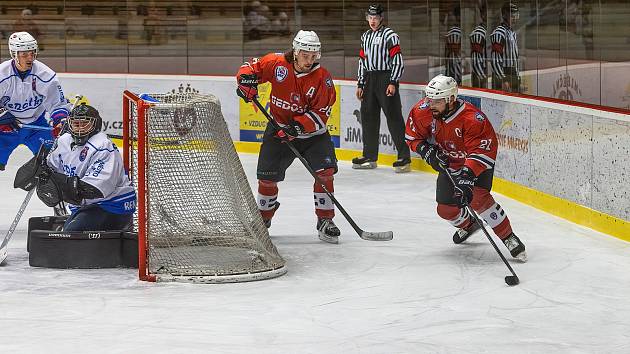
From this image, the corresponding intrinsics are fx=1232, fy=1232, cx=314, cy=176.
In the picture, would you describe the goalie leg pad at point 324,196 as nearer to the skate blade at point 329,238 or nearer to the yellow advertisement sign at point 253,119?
the skate blade at point 329,238

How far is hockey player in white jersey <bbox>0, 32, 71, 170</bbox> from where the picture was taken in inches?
270

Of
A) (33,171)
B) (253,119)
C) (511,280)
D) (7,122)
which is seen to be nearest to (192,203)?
(33,171)

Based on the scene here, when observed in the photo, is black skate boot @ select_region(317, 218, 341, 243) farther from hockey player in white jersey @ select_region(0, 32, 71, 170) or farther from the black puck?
hockey player in white jersey @ select_region(0, 32, 71, 170)

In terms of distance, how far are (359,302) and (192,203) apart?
3.33 ft

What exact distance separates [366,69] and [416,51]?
38.3 inches

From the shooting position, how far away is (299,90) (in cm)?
637

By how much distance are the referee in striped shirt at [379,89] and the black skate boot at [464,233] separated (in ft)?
9.18

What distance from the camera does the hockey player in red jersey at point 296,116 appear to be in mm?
6359

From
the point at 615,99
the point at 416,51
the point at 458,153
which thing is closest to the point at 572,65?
the point at 615,99

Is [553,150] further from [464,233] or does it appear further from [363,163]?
[363,163]

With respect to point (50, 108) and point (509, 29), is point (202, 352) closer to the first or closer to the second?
point (50, 108)

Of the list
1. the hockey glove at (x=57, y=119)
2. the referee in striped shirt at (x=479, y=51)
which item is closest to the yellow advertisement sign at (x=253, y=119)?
the referee in striped shirt at (x=479, y=51)

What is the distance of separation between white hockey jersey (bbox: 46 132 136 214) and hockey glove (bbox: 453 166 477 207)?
1.53 m

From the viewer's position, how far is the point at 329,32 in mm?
11266
